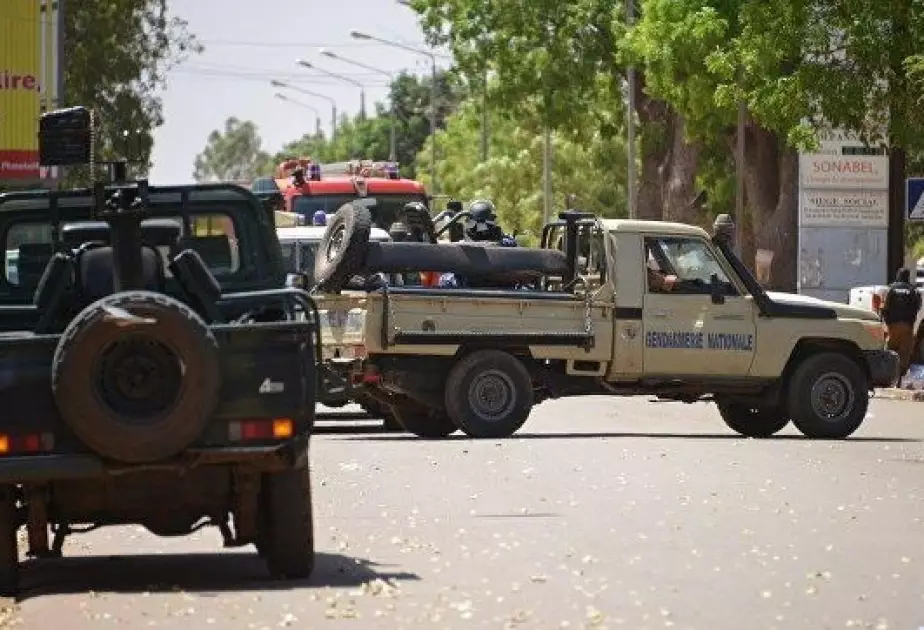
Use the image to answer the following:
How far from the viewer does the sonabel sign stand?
50.7m

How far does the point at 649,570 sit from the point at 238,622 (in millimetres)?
2510

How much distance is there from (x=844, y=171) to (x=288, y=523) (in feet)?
105

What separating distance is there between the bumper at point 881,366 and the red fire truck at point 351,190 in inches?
528

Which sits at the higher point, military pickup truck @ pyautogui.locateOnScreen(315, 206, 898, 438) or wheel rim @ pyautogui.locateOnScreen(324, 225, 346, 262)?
wheel rim @ pyautogui.locateOnScreen(324, 225, 346, 262)

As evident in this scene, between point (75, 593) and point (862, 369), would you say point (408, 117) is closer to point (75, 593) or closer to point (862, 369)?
point (862, 369)

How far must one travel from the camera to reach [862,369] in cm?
2519

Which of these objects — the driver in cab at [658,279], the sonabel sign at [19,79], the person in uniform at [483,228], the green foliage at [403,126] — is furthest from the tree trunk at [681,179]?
the green foliage at [403,126]

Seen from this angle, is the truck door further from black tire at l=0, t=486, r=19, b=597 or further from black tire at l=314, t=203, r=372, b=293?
black tire at l=0, t=486, r=19, b=597

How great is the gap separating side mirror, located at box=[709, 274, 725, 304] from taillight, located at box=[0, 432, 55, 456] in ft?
44.3

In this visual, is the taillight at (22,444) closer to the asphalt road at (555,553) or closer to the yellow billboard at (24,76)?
the asphalt road at (555,553)

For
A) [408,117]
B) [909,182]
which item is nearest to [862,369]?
[909,182]

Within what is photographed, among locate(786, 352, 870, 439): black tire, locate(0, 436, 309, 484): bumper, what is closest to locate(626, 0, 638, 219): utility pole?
locate(786, 352, 870, 439): black tire

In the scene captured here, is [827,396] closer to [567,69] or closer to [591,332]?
[591,332]

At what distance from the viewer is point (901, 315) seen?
36.9m
